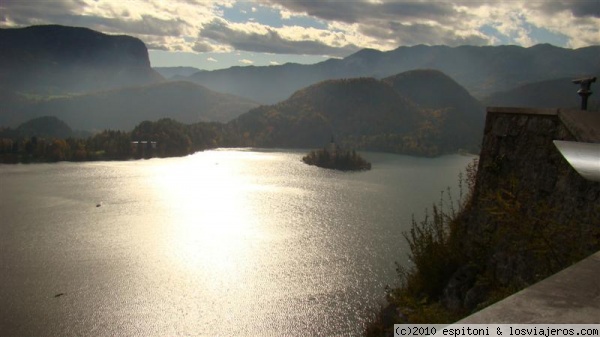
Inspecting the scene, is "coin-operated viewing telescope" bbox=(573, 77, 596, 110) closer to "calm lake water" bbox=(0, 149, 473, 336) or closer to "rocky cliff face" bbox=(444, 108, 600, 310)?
"rocky cliff face" bbox=(444, 108, 600, 310)

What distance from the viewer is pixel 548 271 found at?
26.2 feet

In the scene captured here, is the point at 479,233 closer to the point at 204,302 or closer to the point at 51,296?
the point at 204,302

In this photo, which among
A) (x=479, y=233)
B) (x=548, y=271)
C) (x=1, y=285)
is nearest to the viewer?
(x=548, y=271)

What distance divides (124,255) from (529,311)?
5955 cm

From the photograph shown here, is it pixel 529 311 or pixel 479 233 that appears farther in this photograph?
pixel 479 233

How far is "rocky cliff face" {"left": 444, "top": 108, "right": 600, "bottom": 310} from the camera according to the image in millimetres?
7816

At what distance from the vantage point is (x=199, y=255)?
190ft

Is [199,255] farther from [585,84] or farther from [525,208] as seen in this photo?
[585,84]

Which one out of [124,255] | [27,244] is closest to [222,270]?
[124,255]

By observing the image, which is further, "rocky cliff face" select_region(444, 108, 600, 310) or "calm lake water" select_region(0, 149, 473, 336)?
"calm lake water" select_region(0, 149, 473, 336)

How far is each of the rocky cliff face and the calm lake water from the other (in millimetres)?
23544


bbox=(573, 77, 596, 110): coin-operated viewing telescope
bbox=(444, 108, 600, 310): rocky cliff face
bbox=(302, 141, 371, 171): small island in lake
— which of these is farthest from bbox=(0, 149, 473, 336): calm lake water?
bbox=(302, 141, 371, 171): small island in lake

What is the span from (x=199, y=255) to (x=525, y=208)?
52659 mm

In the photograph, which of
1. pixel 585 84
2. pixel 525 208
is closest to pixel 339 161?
pixel 525 208
